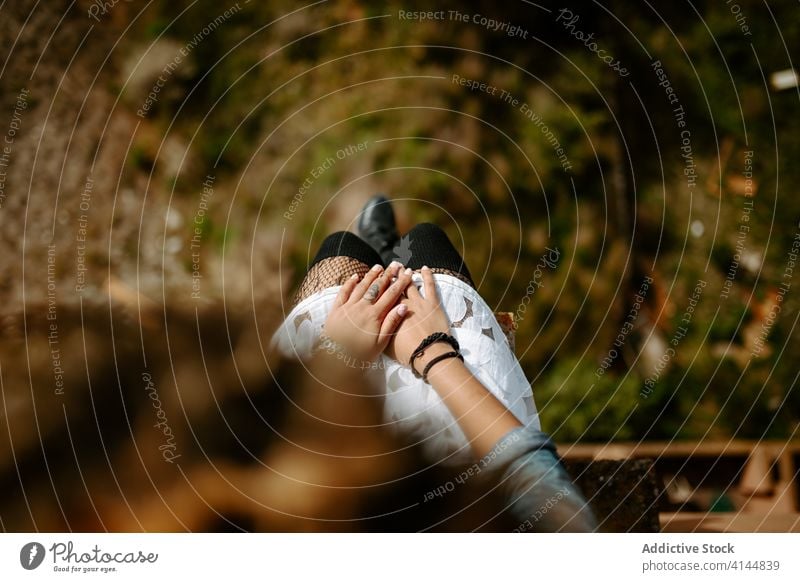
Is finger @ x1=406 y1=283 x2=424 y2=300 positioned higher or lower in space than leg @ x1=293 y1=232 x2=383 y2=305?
lower

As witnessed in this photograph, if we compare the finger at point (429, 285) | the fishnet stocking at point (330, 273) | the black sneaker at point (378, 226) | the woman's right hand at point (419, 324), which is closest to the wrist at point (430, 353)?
the woman's right hand at point (419, 324)

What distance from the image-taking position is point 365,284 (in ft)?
4.11

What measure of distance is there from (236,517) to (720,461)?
2026 millimetres

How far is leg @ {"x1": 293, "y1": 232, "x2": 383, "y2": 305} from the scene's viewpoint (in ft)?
4.27

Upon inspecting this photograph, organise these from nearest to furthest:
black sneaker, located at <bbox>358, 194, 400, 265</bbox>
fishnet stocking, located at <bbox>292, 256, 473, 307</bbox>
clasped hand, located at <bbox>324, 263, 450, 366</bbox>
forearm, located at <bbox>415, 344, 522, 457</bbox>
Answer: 1. forearm, located at <bbox>415, 344, 522, 457</bbox>
2. clasped hand, located at <bbox>324, 263, 450, 366</bbox>
3. fishnet stocking, located at <bbox>292, 256, 473, 307</bbox>
4. black sneaker, located at <bbox>358, 194, 400, 265</bbox>

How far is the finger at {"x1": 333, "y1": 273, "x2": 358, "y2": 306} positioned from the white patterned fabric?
0.07 feet

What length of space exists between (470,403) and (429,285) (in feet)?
0.91

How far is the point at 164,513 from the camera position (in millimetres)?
571

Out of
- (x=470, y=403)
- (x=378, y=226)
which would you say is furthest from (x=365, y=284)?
(x=378, y=226)

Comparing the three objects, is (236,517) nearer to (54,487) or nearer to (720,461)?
(54,487)

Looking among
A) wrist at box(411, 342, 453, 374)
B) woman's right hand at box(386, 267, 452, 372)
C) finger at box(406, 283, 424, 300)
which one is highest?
finger at box(406, 283, 424, 300)

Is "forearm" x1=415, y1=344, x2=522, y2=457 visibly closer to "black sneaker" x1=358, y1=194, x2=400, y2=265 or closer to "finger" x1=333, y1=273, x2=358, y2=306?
"finger" x1=333, y1=273, x2=358, y2=306

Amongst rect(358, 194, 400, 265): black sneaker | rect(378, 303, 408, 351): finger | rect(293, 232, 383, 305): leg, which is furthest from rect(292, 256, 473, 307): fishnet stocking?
rect(358, 194, 400, 265): black sneaker
